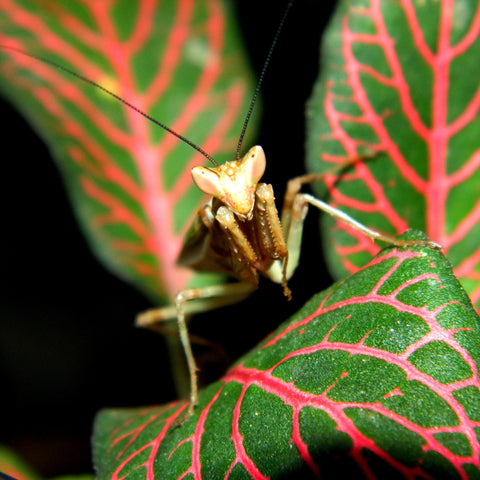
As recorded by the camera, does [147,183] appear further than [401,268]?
Yes

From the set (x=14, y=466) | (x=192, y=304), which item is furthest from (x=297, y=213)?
(x=14, y=466)

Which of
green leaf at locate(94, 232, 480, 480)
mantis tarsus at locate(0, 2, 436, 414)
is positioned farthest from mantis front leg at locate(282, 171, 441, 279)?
green leaf at locate(94, 232, 480, 480)

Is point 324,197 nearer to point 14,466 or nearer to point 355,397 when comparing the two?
point 355,397

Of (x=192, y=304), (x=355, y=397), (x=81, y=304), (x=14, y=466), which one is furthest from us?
(x=81, y=304)

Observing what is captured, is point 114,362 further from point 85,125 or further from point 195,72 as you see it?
point 195,72

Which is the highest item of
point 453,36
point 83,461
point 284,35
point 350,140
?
point 284,35

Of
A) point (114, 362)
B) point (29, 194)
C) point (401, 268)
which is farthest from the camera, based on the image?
point (114, 362)

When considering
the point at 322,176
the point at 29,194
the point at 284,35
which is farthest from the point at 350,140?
the point at 29,194

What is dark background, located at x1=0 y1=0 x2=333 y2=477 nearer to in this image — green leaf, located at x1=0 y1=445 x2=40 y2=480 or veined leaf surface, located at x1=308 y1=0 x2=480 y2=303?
green leaf, located at x1=0 y1=445 x2=40 y2=480
